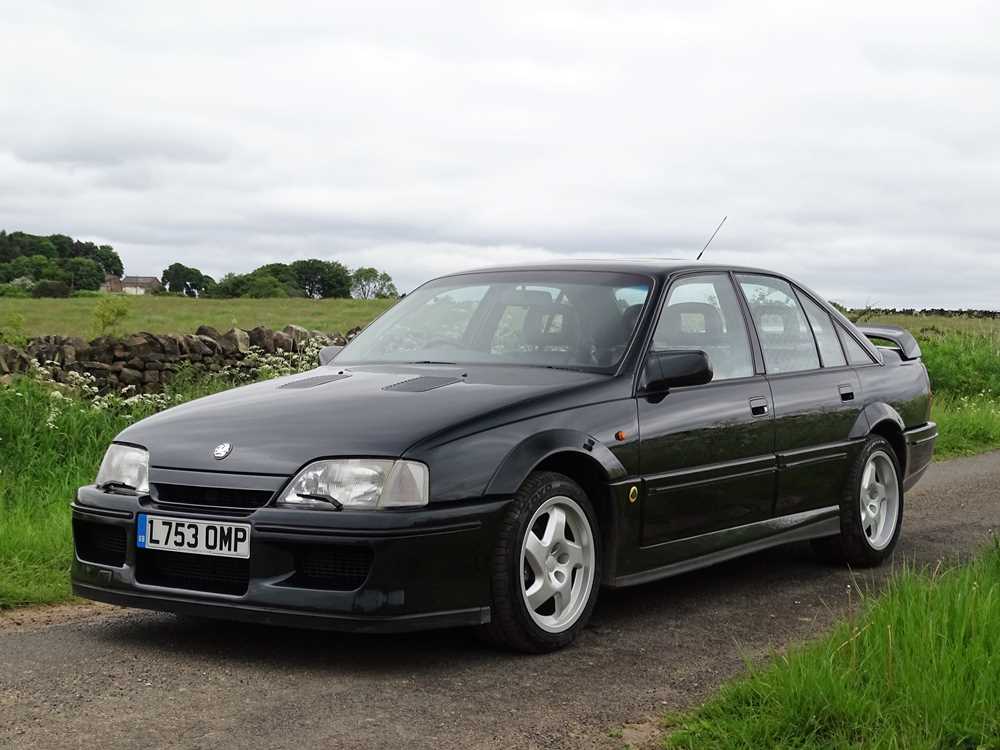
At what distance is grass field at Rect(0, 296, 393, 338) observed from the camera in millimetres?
38744

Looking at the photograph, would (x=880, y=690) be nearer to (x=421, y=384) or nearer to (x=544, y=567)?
(x=544, y=567)

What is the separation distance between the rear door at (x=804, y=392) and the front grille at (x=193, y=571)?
2833 millimetres

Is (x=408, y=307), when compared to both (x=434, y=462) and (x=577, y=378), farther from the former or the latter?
(x=434, y=462)

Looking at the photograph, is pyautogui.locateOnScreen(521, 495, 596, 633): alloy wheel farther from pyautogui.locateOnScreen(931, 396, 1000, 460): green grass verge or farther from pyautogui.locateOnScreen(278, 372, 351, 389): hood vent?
pyautogui.locateOnScreen(931, 396, 1000, 460): green grass verge

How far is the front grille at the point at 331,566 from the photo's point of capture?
15.5ft

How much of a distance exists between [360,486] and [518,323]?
1.63 m

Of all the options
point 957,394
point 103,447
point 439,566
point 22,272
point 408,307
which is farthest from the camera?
point 22,272

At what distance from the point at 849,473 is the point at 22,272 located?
65.1m

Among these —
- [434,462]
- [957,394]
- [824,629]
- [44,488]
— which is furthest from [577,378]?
[957,394]

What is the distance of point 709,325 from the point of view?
648 centimetres

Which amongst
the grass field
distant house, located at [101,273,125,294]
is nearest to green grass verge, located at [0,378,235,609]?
the grass field

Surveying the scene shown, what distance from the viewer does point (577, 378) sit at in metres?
5.61

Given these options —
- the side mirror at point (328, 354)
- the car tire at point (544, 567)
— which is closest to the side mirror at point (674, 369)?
the car tire at point (544, 567)

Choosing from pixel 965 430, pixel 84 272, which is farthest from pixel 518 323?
pixel 84 272
